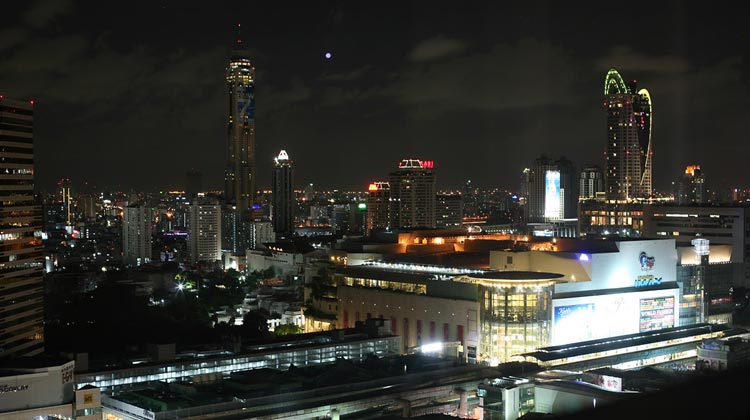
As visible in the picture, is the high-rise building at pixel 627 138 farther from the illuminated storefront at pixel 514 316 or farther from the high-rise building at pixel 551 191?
the illuminated storefront at pixel 514 316

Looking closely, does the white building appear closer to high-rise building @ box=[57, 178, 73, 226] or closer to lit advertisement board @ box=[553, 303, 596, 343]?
lit advertisement board @ box=[553, 303, 596, 343]

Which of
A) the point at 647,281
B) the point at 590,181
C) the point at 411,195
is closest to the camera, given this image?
the point at 647,281

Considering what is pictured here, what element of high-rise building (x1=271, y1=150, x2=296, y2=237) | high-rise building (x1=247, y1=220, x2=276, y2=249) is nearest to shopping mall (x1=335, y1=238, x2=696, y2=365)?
high-rise building (x1=247, y1=220, x2=276, y2=249)

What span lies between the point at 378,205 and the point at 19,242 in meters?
15.9

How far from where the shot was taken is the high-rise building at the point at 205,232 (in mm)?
25875

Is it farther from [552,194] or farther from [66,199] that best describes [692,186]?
[66,199]

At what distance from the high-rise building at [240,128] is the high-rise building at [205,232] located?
31.3ft

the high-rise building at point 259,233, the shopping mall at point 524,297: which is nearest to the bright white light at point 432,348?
the shopping mall at point 524,297

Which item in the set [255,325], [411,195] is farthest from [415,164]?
[255,325]

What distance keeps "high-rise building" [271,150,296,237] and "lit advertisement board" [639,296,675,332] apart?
20166mm

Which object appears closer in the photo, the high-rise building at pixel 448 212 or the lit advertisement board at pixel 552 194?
the high-rise building at pixel 448 212

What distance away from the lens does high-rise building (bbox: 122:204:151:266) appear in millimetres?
26109

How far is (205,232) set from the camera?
86.0ft

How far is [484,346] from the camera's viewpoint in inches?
344
